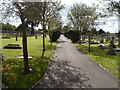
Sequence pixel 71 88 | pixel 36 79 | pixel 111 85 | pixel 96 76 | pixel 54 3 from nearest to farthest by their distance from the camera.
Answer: pixel 71 88 → pixel 111 85 → pixel 36 79 → pixel 96 76 → pixel 54 3

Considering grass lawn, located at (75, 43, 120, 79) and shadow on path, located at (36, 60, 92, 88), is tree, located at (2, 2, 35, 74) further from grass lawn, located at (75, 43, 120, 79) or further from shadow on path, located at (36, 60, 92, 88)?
grass lawn, located at (75, 43, 120, 79)

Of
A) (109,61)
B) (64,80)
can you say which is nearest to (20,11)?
(64,80)

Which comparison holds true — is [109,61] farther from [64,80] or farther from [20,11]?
[20,11]

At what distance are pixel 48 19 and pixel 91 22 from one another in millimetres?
7077

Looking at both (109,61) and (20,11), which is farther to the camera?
(109,61)

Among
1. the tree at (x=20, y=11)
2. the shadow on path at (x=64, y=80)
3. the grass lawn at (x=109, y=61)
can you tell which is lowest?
the shadow on path at (x=64, y=80)

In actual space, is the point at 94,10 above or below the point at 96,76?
above

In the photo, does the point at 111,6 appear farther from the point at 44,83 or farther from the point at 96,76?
the point at 44,83

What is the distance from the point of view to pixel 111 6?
19.4 m

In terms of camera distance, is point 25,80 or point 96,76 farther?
point 96,76

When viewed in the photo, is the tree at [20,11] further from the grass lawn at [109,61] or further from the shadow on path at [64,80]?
the grass lawn at [109,61]

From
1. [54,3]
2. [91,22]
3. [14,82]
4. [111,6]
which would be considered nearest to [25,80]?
[14,82]

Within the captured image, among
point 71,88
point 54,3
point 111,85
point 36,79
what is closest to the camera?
point 71,88

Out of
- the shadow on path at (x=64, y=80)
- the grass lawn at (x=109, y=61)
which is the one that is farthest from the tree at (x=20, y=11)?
the grass lawn at (x=109, y=61)
